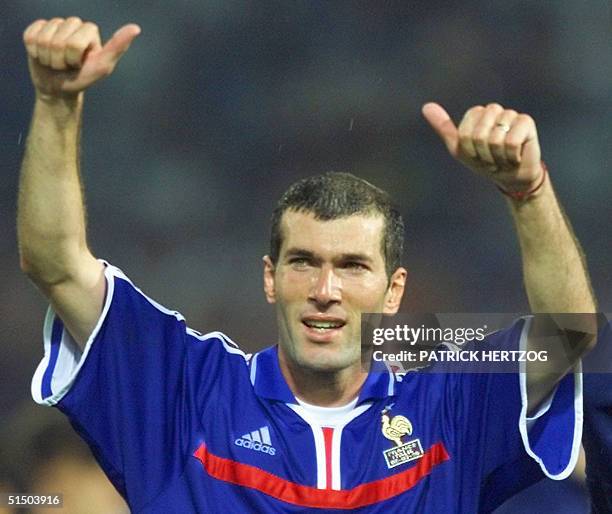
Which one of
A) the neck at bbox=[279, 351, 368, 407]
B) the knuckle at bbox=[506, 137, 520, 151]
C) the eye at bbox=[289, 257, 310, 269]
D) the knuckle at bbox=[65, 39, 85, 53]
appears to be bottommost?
the neck at bbox=[279, 351, 368, 407]

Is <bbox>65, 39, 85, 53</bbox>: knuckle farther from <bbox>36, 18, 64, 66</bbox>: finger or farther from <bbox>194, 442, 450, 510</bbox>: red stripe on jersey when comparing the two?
<bbox>194, 442, 450, 510</bbox>: red stripe on jersey

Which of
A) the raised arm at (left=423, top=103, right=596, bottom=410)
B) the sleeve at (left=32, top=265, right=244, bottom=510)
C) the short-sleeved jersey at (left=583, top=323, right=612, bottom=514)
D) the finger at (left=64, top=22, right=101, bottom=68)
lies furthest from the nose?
the finger at (left=64, top=22, right=101, bottom=68)

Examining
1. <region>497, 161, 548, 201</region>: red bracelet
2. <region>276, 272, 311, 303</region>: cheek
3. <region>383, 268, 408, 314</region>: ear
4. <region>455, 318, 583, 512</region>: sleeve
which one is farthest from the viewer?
<region>383, 268, 408, 314</region>: ear

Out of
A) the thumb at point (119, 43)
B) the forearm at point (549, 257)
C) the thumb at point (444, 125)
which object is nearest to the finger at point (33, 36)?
the thumb at point (119, 43)

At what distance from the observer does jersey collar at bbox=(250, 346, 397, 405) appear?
9.03 ft

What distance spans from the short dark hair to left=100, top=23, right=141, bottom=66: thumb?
2.23 feet

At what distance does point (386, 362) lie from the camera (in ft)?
9.40

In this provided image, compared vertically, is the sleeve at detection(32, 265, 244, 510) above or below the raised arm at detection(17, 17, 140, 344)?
below

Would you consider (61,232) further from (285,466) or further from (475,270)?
(475,270)

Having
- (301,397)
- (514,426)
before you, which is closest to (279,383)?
(301,397)

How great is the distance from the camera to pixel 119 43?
2213mm

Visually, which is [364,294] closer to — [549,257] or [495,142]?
[549,257]

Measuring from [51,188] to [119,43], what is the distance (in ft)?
1.09

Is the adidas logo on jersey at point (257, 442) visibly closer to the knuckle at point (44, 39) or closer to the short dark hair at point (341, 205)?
the short dark hair at point (341, 205)
